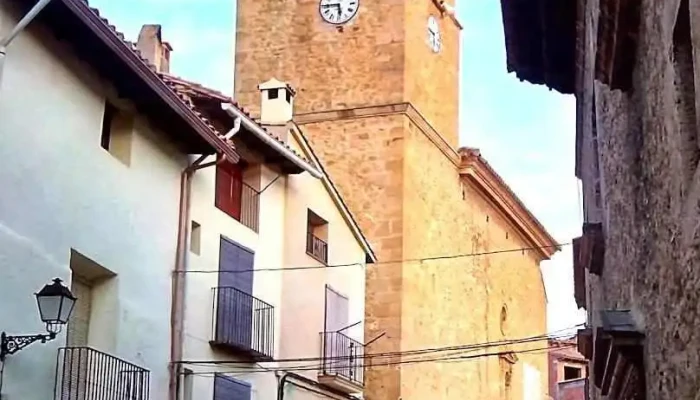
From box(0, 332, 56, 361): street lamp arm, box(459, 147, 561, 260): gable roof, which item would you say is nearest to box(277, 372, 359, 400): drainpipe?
box(0, 332, 56, 361): street lamp arm

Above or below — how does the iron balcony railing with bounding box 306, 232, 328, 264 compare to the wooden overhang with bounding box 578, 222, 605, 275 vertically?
above

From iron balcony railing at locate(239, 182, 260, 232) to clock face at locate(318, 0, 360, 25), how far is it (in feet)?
32.3

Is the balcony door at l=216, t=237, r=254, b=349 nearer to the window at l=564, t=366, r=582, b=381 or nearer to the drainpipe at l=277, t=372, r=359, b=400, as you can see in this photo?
the drainpipe at l=277, t=372, r=359, b=400

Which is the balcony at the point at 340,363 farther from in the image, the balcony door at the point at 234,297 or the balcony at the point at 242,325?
the balcony door at the point at 234,297

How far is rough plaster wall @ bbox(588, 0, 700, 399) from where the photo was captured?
451 centimetres

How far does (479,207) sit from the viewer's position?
2958 cm

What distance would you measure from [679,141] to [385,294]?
19.4 m

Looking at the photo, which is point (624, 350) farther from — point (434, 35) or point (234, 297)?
point (434, 35)

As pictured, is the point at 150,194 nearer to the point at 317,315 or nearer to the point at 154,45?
the point at 154,45

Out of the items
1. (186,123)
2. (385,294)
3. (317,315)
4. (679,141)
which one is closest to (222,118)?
(186,123)

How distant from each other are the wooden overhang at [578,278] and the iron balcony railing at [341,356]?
588 cm

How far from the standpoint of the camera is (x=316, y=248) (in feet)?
64.6

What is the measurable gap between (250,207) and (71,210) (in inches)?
208

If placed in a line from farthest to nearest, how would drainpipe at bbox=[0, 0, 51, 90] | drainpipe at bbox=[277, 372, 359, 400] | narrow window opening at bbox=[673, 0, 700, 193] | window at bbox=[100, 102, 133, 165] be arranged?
drainpipe at bbox=[277, 372, 359, 400], window at bbox=[100, 102, 133, 165], drainpipe at bbox=[0, 0, 51, 90], narrow window opening at bbox=[673, 0, 700, 193]
